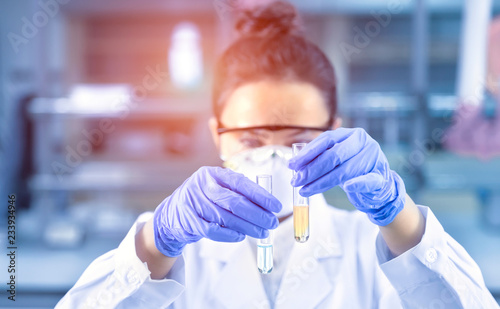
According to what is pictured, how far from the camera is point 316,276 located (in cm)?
104

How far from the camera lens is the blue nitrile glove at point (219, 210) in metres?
0.80

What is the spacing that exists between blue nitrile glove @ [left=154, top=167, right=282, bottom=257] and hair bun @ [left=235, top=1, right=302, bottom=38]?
499mm

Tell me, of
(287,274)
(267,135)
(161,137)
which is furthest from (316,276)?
(161,137)

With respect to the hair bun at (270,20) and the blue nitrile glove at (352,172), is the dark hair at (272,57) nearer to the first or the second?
the hair bun at (270,20)

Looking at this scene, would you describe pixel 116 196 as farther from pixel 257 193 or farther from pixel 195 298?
pixel 257 193

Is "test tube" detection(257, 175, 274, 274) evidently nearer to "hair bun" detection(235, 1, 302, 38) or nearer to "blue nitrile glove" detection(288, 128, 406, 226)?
"blue nitrile glove" detection(288, 128, 406, 226)

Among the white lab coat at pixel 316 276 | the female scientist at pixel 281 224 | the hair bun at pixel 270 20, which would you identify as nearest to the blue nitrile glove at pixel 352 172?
the female scientist at pixel 281 224

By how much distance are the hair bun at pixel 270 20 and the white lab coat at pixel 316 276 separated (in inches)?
18.3

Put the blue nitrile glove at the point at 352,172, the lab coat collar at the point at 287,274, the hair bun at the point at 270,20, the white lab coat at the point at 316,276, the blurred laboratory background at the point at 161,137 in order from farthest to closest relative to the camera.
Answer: the blurred laboratory background at the point at 161,137 < the hair bun at the point at 270,20 < the lab coat collar at the point at 287,274 < the white lab coat at the point at 316,276 < the blue nitrile glove at the point at 352,172

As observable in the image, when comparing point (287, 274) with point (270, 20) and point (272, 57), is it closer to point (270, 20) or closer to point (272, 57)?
point (272, 57)

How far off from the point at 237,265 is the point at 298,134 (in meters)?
0.35

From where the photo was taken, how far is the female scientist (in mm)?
811

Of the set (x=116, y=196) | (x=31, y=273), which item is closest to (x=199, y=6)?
(x=116, y=196)

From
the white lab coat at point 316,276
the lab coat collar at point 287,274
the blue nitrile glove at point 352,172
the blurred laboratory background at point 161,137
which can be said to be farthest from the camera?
the blurred laboratory background at point 161,137
